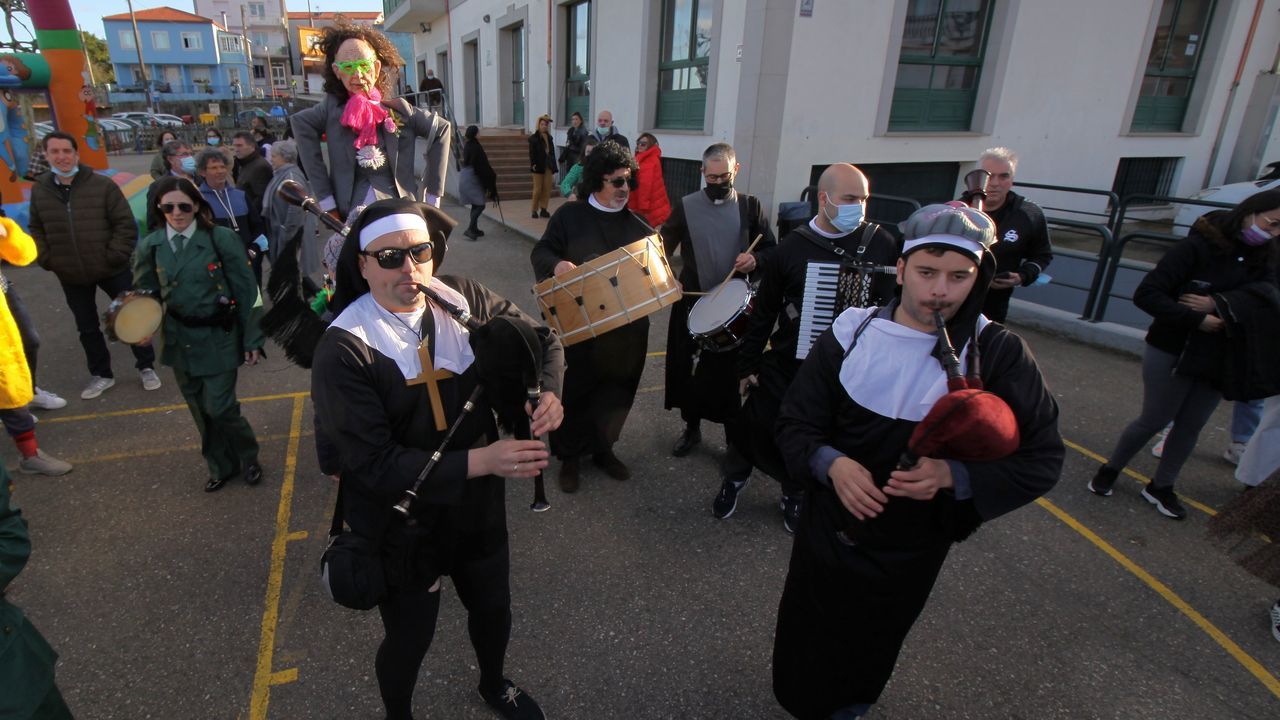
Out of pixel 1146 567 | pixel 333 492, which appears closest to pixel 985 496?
pixel 1146 567

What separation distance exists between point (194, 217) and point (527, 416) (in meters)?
2.97

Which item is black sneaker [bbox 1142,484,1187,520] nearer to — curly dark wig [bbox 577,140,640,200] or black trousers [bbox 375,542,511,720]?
curly dark wig [bbox 577,140,640,200]

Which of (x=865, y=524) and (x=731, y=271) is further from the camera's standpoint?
(x=731, y=271)

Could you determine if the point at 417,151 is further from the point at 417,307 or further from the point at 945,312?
the point at 945,312

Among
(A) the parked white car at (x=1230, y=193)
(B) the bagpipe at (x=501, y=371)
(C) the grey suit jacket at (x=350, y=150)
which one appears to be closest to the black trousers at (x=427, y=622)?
(B) the bagpipe at (x=501, y=371)

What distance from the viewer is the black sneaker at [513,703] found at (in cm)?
251

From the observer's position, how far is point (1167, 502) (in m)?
4.04

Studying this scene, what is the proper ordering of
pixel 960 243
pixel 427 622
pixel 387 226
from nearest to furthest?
pixel 960 243 < pixel 387 226 < pixel 427 622

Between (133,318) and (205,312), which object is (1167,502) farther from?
(133,318)

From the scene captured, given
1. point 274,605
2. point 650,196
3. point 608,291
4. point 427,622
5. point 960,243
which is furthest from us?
point 650,196

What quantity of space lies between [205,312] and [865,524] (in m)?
3.78

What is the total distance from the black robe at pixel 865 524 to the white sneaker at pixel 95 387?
6.00 meters

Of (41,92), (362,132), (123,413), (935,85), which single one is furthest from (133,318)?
(41,92)

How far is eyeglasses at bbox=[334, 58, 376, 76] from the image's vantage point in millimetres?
3594
